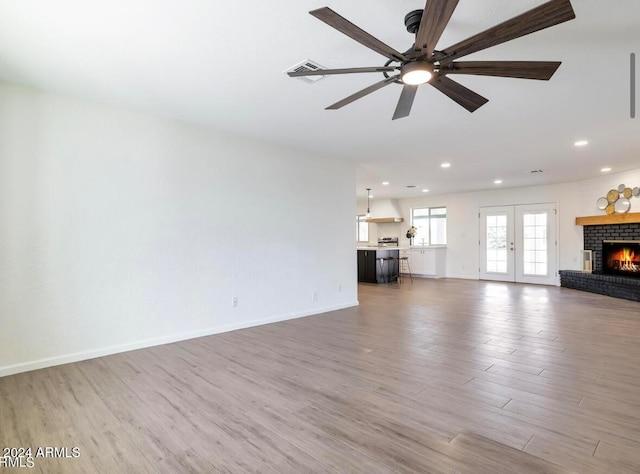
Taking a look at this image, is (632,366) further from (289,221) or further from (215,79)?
(215,79)

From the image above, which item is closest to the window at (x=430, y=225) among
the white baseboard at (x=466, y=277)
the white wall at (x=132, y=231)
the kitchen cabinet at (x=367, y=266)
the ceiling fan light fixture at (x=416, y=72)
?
the white baseboard at (x=466, y=277)

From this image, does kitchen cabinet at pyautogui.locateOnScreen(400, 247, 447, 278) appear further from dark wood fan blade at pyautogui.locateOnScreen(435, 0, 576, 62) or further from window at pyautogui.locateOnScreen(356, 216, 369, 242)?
dark wood fan blade at pyautogui.locateOnScreen(435, 0, 576, 62)

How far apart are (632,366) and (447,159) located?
386cm

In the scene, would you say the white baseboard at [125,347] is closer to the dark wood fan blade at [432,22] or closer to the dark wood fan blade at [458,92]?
the dark wood fan blade at [458,92]

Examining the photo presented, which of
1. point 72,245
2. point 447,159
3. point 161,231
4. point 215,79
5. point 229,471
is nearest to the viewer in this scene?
point 229,471

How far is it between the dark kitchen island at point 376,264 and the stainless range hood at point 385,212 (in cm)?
190

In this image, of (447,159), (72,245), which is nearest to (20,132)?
(72,245)

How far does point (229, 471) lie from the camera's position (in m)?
1.81

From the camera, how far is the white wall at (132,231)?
3.24 m

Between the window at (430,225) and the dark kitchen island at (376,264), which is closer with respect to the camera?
the dark kitchen island at (376,264)

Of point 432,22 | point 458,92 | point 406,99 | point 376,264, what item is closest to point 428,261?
point 376,264

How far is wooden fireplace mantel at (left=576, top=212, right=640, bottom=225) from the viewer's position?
271 inches

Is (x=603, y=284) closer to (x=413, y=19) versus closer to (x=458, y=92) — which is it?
(x=458, y=92)

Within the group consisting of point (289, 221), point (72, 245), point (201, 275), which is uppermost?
point (289, 221)
